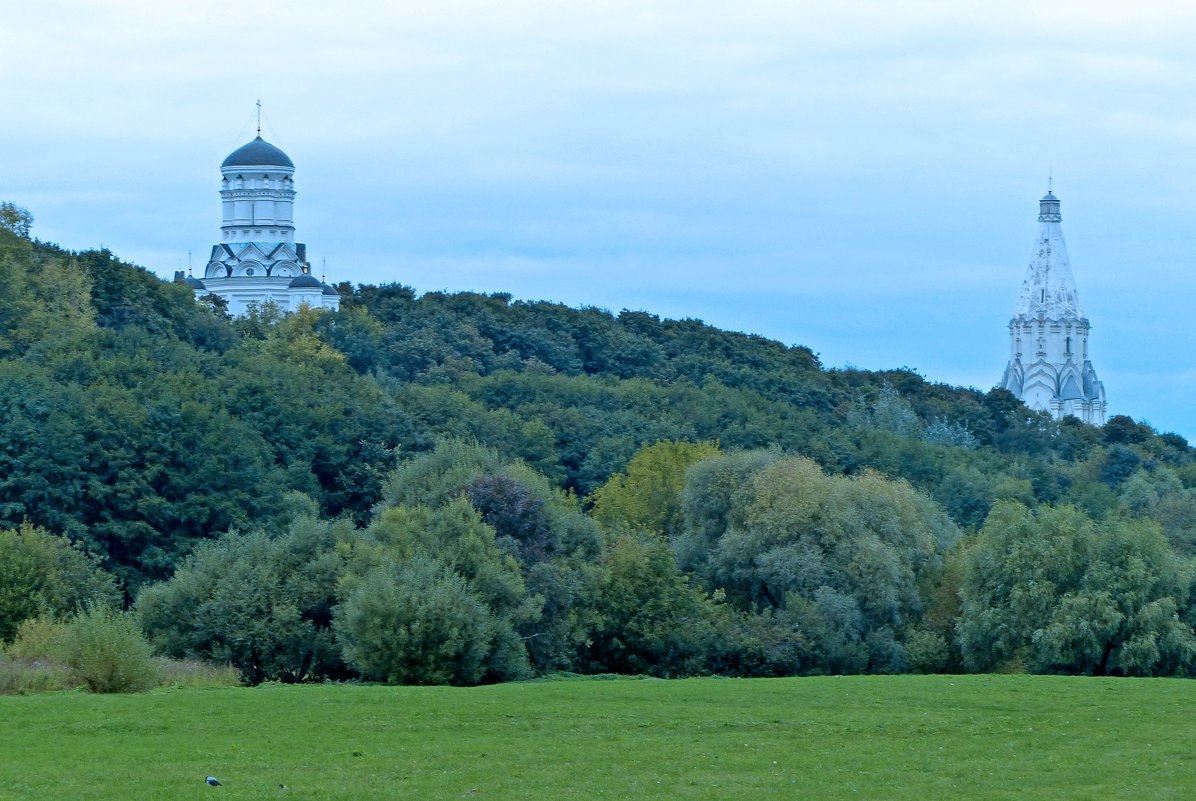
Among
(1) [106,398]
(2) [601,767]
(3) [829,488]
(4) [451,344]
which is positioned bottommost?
(2) [601,767]

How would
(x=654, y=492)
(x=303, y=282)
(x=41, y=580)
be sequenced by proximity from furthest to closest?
1. (x=303, y=282)
2. (x=654, y=492)
3. (x=41, y=580)

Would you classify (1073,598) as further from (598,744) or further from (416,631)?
(598,744)

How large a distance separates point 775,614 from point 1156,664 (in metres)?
11.5

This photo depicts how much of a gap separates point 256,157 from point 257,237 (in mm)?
5269

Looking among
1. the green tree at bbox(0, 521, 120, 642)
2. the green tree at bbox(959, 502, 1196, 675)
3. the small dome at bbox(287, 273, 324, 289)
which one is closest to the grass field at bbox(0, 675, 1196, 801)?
the green tree at bbox(959, 502, 1196, 675)

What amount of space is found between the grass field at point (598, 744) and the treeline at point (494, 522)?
9887 millimetres

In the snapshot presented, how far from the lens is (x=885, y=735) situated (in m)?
29.4

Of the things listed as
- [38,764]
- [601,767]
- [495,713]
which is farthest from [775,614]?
[38,764]

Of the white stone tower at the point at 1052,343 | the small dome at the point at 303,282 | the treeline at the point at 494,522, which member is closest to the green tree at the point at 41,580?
the treeline at the point at 494,522

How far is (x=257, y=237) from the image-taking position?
121m

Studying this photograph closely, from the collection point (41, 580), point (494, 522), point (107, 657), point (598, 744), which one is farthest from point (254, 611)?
point (598, 744)

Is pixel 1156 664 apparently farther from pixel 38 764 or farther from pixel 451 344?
pixel 451 344

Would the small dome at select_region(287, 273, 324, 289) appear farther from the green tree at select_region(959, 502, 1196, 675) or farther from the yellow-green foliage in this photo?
the green tree at select_region(959, 502, 1196, 675)

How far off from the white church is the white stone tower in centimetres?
8595
